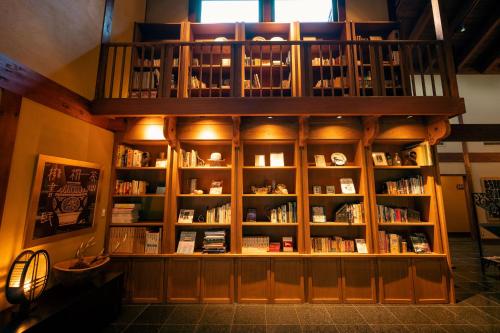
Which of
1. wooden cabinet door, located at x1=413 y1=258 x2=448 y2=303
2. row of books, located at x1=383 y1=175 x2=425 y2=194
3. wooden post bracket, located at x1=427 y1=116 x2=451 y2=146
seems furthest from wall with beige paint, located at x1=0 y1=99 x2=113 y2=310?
wooden post bracket, located at x1=427 y1=116 x2=451 y2=146

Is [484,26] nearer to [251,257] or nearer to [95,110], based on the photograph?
[251,257]

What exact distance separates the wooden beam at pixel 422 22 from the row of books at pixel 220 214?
20.2ft

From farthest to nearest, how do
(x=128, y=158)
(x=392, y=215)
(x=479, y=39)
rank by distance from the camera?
1. (x=479, y=39)
2. (x=128, y=158)
3. (x=392, y=215)

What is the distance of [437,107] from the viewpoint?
2.74m

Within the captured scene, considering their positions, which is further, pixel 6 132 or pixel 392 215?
pixel 392 215

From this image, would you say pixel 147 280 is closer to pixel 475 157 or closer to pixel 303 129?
pixel 303 129

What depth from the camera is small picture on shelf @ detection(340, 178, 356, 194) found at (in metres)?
3.20

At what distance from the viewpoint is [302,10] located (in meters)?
4.18

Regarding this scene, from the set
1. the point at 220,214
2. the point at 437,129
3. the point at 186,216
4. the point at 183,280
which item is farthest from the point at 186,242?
the point at 437,129

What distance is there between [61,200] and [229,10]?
169 inches

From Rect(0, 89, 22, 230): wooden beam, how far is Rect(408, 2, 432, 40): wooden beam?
7.32 metres

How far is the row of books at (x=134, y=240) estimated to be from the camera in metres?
3.04

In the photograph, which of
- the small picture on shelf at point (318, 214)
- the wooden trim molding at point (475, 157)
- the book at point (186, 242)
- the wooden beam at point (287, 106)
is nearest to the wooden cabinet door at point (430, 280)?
the small picture on shelf at point (318, 214)

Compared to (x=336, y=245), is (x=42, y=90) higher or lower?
higher
